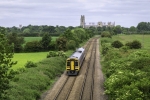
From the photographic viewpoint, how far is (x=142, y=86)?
1800 centimetres

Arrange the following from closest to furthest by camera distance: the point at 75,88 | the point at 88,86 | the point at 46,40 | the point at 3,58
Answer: the point at 3,58 < the point at 75,88 < the point at 88,86 < the point at 46,40

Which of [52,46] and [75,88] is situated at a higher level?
[52,46]

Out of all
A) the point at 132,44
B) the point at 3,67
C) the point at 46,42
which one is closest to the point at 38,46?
the point at 46,42

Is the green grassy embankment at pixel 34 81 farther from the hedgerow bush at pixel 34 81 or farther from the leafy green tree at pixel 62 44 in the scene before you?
the leafy green tree at pixel 62 44

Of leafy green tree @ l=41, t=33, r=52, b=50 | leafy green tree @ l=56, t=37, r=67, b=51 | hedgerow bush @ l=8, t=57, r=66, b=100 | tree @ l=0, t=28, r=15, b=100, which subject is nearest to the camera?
tree @ l=0, t=28, r=15, b=100

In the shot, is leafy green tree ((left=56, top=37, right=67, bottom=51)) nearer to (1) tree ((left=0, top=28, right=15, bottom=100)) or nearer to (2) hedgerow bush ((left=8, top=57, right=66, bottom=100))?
(2) hedgerow bush ((left=8, top=57, right=66, bottom=100))

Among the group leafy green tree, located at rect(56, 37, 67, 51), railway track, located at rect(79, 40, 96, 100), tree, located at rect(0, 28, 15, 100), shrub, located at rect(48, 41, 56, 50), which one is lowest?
railway track, located at rect(79, 40, 96, 100)

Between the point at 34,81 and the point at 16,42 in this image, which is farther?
the point at 16,42

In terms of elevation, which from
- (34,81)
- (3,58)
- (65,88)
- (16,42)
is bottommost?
(65,88)

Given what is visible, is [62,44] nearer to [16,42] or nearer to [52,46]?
[52,46]

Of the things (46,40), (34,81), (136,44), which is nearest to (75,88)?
(34,81)

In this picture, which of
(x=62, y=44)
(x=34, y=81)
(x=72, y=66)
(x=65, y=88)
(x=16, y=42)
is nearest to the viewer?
(x=65, y=88)

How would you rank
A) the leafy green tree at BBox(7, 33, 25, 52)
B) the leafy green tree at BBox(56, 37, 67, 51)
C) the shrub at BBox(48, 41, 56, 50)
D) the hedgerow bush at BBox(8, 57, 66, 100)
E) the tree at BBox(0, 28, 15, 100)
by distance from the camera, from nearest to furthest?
the tree at BBox(0, 28, 15, 100)
the hedgerow bush at BBox(8, 57, 66, 100)
the leafy green tree at BBox(56, 37, 67, 51)
the shrub at BBox(48, 41, 56, 50)
the leafy green tree at BBox(7, 33, 25, 52)

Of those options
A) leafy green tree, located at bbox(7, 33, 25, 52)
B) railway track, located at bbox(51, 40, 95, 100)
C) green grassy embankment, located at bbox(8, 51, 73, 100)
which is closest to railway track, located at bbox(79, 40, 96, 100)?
railway track, located at bbox(51, 40, 95, 100)
